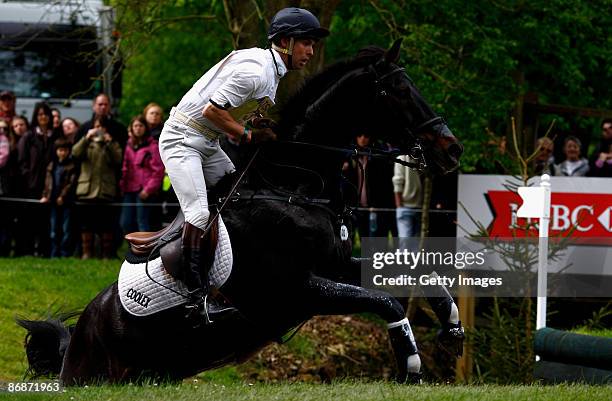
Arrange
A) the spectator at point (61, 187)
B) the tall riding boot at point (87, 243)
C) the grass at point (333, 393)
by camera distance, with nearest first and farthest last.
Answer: the grass at point (333, 393) → the spectator at point (61, 187) → the tall riding boot at point (87, 243)

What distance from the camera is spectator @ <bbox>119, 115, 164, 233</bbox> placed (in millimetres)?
17344

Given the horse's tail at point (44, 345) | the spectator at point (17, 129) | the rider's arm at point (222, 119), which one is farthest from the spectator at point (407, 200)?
the rider's arm at point (222, 119)

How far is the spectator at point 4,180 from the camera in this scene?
738 inches

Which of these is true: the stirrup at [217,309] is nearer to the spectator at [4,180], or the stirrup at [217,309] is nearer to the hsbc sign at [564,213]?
the hsbc sign at [564,213]

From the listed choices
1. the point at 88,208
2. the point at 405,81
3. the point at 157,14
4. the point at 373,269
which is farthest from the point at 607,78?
the point at 405,81

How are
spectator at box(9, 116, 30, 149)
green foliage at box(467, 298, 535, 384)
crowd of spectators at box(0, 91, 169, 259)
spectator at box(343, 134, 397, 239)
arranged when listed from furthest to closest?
spectator at box(9, 116, 30, 149), crowd of spectators at box(0, 91, 169, 259), spectator at box(343, 134, 397, 239), green foliage at box(467, 298, 535, 384)

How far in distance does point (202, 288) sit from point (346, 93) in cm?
169

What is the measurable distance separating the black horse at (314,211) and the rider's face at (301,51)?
0.34 meters

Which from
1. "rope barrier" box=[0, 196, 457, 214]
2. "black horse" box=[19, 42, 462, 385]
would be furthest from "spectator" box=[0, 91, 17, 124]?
"black horse" box=[19, 42, 462, 385]

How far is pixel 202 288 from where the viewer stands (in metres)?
8.96

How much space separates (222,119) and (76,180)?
395 inches

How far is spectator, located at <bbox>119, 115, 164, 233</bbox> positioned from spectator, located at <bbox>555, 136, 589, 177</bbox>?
5.31m

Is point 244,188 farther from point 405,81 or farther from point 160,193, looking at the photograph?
point 160,193

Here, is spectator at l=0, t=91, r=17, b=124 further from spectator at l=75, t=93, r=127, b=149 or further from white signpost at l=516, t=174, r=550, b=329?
white signpost at l=516, t=174, r=550, b=329
